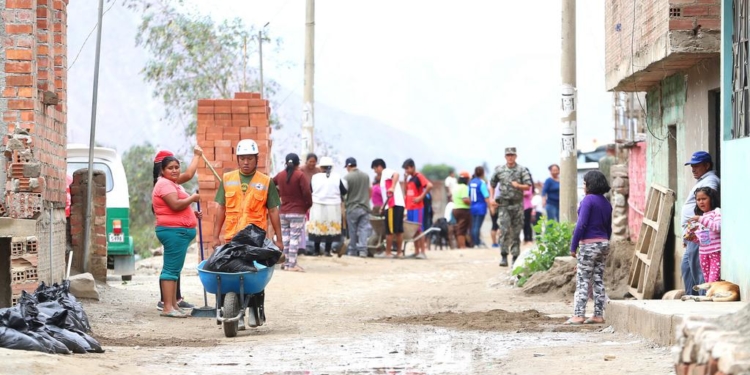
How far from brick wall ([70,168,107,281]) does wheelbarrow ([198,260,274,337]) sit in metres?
4.32

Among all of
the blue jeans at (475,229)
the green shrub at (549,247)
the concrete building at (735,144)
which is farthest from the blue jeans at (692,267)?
the blue jeans at (475,229)

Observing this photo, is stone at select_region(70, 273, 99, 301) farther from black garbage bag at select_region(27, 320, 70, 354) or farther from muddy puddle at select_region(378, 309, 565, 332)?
black garbage bag at select_region(27, 320, 70, 354)

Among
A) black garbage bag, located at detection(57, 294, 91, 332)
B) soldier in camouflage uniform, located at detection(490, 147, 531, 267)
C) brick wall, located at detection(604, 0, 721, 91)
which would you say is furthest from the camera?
soldier in camouflage uniform, located at detection(490, 147, 531, 267)

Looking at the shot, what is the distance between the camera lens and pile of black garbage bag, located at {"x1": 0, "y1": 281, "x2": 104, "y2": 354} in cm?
853

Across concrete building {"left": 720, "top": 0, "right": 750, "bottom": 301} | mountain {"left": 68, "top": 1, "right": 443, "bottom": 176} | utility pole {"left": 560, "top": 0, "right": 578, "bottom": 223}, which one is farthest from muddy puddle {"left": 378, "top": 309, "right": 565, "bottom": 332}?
mountain {"left": 68, "top": 1, "right": 443, "bottom": 176}

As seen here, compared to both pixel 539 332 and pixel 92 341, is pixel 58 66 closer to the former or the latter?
pixel 92 341

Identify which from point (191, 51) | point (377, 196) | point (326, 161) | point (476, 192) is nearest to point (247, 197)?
point (326, 161)

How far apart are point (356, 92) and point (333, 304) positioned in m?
89.4

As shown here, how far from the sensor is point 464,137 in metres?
125

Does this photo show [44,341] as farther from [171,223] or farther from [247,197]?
[171,223]

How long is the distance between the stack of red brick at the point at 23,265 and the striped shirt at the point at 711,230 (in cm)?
624

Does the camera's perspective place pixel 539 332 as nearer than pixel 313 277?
Yes

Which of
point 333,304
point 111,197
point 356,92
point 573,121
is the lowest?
point 333,304

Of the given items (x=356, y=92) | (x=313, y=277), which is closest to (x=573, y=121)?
(x=313, y=277)
